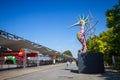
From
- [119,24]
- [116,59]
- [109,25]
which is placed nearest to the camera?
[119,24]

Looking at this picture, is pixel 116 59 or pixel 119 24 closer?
pixel 119 24

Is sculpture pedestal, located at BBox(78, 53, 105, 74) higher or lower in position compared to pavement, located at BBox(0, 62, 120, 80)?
higher

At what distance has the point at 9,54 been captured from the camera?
161ft

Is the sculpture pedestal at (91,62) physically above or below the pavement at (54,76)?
above

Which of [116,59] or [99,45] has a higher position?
[99,45]

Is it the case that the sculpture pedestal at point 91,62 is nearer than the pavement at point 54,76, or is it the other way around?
the pavement at point 54,76

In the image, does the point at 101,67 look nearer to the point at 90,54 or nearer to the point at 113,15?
the point at 90,54

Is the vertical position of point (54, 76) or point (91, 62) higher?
point (91, 62)

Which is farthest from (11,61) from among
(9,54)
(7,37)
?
(7,37)

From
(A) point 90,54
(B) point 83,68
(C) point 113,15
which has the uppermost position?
(C) point 113,15

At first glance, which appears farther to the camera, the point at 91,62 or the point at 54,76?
the point at 91,62

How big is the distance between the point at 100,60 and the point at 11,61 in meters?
29.0

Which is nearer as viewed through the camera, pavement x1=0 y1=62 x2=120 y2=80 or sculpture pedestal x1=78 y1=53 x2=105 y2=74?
pavement x1=0 y1=62 x2=120 y2=80

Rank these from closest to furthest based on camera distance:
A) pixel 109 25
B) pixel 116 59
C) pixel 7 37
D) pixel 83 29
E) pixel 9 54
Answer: pixel 109 25 < pixel 83 29 < pixel 116 59 < pixel 7 37 < pixel 9 54
